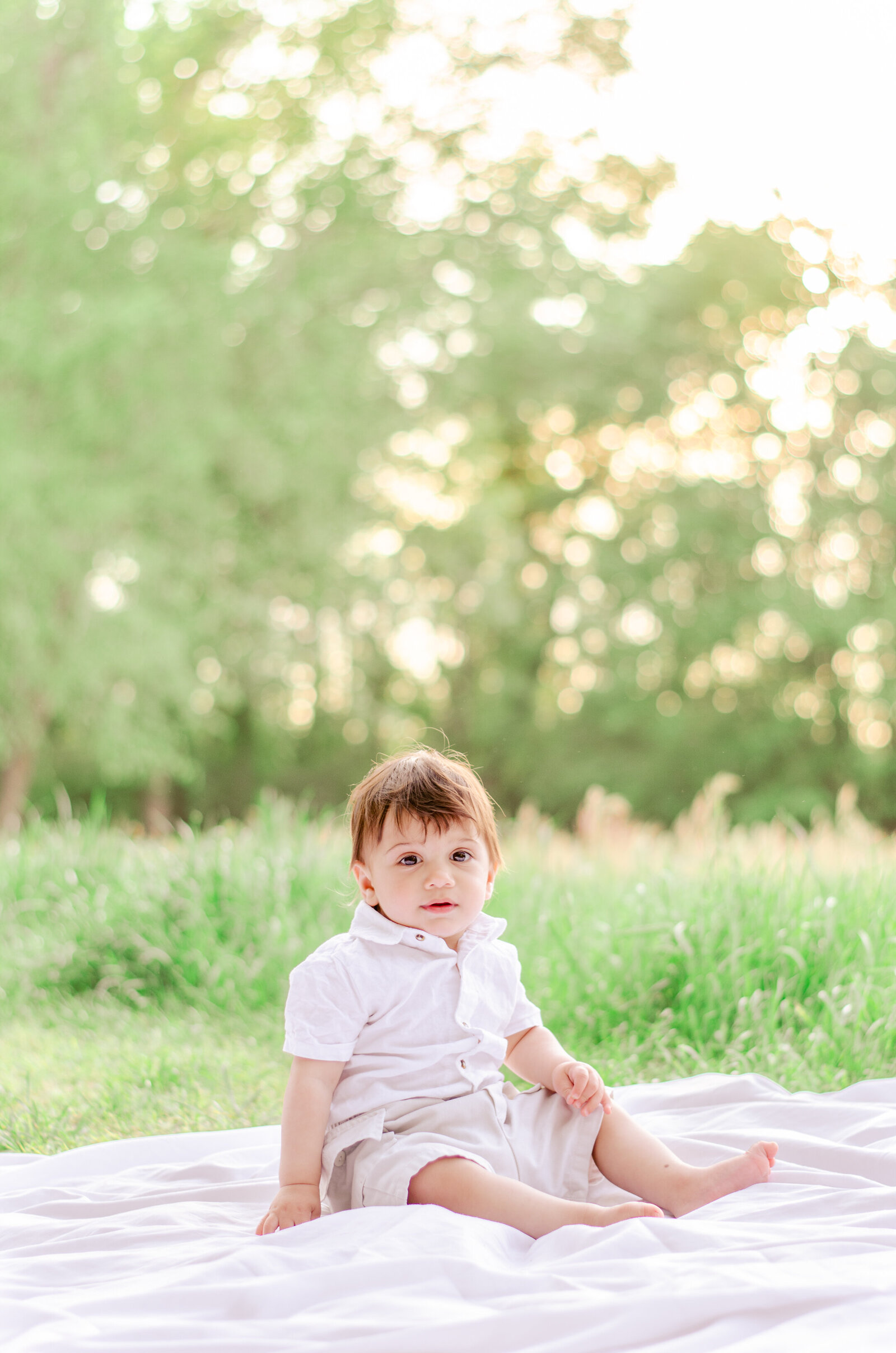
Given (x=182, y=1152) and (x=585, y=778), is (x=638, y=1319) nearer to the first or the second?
(x=182, y=1152)

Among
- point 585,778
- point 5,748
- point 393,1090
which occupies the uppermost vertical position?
point 393,1090

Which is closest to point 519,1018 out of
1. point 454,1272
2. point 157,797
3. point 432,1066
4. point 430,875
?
point 432,1066

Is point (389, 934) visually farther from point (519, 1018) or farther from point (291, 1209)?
point (291, 1209)

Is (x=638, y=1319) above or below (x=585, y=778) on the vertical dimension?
above

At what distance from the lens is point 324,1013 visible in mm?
2150

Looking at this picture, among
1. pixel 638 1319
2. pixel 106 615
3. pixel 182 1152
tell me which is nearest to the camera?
pixel 638 1319

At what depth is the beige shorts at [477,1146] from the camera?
2059 mm

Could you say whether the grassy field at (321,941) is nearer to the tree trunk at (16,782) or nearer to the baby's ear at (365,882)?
the baby's ear at (365,882)

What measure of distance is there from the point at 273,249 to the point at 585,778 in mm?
9128

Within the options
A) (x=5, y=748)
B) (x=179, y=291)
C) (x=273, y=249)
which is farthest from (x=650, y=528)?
(x=5, y=748)

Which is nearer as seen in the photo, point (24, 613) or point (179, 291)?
point (24, 613)

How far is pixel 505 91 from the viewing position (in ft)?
51.2

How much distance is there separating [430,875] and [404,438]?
14536 mm

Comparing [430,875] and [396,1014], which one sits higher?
[430,875]
